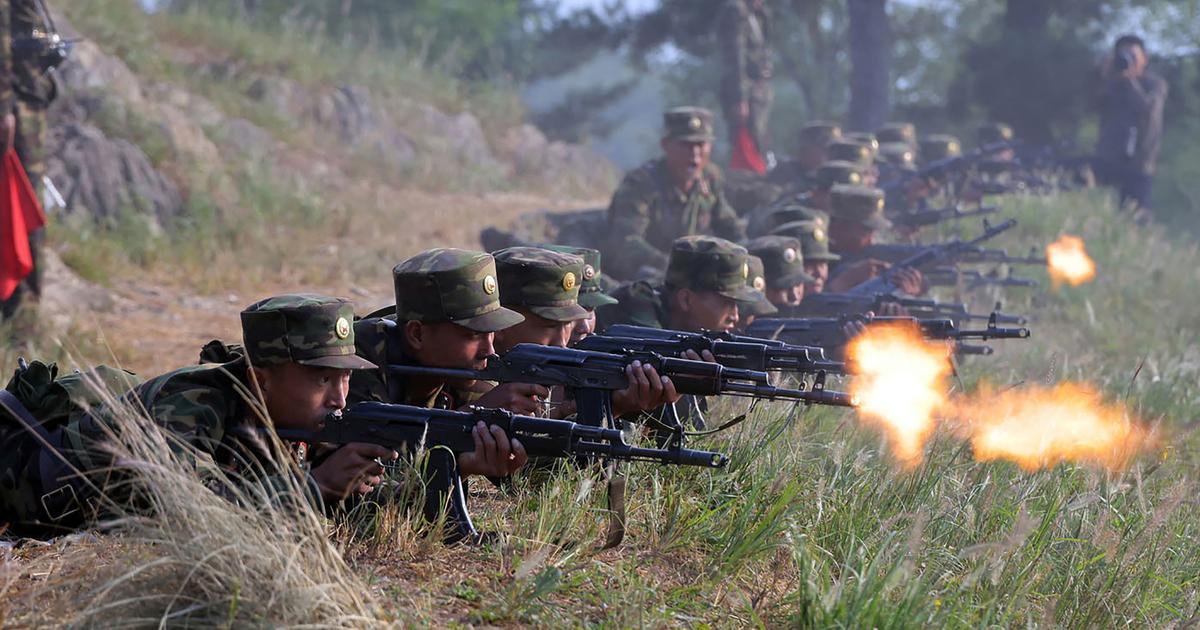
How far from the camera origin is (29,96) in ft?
31.0

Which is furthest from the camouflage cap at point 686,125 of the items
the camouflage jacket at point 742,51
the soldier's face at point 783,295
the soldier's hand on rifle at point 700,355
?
the camouflage jacket at point 742,51

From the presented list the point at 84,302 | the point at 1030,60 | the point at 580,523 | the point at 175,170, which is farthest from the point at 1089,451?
the point at 1030,60

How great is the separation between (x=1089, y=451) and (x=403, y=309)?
3.59 meters

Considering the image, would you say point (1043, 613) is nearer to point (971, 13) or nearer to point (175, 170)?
point (175, 170)

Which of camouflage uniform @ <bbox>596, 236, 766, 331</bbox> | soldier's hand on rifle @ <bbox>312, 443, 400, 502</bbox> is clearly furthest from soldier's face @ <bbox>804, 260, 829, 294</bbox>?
soldier's hand on rifle @ <bbox>312, 443, 400, 502</bbox>

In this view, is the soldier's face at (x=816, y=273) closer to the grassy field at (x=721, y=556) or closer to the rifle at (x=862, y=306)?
the rifle at (x=862, y=306)

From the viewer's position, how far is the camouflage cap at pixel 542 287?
19.2ft

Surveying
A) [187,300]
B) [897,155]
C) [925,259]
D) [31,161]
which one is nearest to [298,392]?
[31,161]

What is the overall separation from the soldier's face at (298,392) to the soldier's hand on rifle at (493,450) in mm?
583

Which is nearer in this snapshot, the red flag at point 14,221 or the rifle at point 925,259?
the red flag at point 14,221

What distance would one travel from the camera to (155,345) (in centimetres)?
1041

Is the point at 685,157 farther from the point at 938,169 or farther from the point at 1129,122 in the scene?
the point at 1129,122

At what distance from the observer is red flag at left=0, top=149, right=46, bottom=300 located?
9.20 meters

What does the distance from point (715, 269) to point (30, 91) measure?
5.21 m
